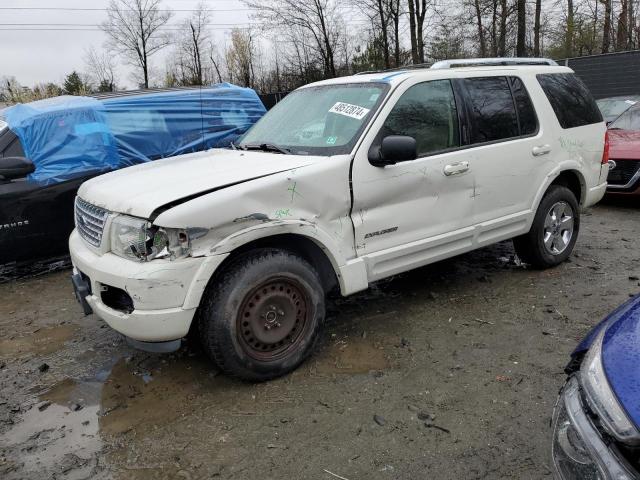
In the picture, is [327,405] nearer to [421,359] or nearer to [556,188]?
[421,359]

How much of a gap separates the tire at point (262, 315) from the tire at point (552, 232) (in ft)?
8.28

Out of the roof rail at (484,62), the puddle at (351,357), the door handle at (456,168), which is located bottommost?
the puddle at (351,357)

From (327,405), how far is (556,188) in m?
3.28

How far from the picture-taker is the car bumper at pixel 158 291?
2809 mm

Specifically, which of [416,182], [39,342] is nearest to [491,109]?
[416,182]

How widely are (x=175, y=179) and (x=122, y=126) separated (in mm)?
3662

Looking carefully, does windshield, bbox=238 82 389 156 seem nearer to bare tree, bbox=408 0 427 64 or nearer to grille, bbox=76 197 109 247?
grille, bbox=76 197 109 247

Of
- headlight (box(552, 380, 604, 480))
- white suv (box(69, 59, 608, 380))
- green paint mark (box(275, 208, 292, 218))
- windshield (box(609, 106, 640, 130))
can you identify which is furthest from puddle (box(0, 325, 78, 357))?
windshield (box(609, 106, 640, 130))

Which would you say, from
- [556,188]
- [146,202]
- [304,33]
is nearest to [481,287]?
[556,188]

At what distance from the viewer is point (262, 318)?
321 centimetres

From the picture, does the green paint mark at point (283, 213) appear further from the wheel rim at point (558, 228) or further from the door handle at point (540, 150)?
the wheel rim at point (558, 228)

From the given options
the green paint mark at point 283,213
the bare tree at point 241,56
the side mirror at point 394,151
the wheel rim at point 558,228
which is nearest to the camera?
the green paint mark at point 283,213

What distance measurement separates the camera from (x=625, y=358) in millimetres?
1685

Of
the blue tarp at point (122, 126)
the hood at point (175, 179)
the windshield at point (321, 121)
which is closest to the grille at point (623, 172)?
the blue tarp at point (122, 126)
